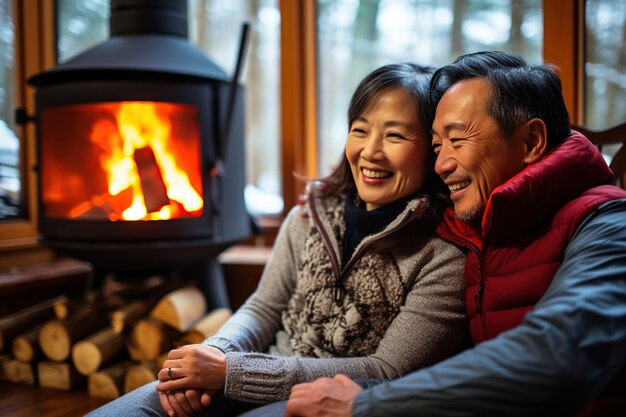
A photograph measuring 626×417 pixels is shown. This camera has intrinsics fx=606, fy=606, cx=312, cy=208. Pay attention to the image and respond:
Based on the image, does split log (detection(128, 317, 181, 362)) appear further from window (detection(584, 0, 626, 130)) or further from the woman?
window (detection(584, 0, 626, 130))

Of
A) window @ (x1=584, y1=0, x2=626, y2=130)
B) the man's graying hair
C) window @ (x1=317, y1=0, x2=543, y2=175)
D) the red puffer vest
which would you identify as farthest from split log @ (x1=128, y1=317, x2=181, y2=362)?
window @ (x1=584, y1=0, x2=626, y2=130)

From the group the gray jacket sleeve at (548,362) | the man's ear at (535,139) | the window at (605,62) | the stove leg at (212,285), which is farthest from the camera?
the stove leg at (212,285)

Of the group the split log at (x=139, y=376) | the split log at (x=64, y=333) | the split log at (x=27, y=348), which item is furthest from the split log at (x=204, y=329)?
the split log at (x=27, y=348)

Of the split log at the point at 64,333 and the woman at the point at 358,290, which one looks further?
the split log at the point at 64,333

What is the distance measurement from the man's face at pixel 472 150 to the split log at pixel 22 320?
5.31 ft

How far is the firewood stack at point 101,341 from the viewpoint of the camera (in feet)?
6.41

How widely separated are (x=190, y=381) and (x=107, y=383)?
837 millimetres

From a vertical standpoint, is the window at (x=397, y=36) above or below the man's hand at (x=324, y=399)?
above

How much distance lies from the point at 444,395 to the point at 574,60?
56.2 inches

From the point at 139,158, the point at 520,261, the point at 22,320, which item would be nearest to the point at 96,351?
the point at 22,320

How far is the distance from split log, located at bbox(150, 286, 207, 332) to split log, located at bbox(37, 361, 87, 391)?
12.4 inches

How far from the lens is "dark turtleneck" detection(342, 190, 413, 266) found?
1381mm

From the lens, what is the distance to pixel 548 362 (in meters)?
0.87

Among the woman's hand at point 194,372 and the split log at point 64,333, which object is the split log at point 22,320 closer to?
the split log at point 64,333
